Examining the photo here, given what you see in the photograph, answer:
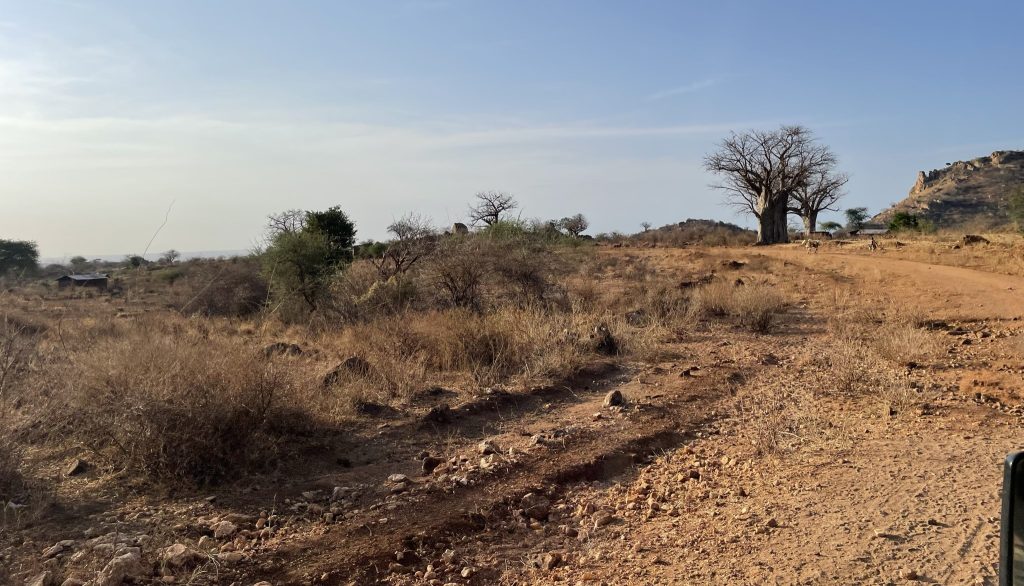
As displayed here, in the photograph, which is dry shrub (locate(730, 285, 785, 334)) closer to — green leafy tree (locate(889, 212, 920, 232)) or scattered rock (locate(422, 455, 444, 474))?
scattered rock (locate(422, 455, 444, 474))

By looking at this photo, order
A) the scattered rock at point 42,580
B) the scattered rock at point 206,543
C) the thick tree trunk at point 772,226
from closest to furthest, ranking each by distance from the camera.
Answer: the scattered rock at point 42,580, the scattered rock at point 206,543, the thick tree trunk at point 772,226

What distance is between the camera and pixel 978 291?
14.8 metres

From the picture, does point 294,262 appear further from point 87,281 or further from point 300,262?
point 87,281

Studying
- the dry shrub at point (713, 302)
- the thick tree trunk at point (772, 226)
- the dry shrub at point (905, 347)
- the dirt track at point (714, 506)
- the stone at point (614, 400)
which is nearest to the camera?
the dirt track at point (714, 506)

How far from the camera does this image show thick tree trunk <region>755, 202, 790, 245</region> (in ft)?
135

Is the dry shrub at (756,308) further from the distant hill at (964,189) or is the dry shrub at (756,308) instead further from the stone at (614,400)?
the distant hill at (964,189)

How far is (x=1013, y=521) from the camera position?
5.35 feet

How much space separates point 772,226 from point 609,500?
40.6 metres

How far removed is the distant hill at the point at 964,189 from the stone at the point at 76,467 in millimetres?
61785

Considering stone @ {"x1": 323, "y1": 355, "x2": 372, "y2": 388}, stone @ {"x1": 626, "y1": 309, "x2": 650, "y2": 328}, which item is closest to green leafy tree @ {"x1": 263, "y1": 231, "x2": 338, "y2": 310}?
stone @ {"x1": 626, "y1": 309, "x2": 650, "y2": 328}

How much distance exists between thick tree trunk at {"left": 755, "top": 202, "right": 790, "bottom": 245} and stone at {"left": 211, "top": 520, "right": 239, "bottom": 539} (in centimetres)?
4056

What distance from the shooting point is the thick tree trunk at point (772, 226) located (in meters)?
41.1

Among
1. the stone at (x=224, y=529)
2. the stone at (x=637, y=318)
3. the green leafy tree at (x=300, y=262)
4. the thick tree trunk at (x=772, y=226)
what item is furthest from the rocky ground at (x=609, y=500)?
the thick tree trunk at (x=772, y=226)

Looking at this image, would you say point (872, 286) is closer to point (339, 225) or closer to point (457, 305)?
point (457, 305)
